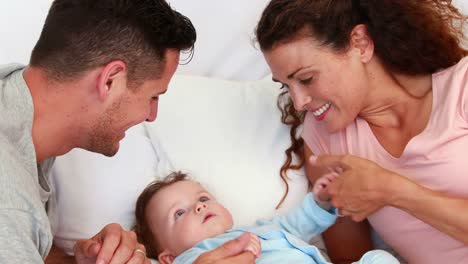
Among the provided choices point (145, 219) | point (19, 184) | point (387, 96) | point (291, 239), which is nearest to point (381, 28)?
point (387, 96)

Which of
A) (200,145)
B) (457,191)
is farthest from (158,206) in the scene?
(457,191)

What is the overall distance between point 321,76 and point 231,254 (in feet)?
1.81

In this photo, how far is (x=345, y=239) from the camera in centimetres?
205

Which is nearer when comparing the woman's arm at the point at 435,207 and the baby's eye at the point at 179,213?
the woman's arm at the point at 435,207

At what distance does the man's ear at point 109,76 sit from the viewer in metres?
1.48

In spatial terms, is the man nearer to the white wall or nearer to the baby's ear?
the baby's ear

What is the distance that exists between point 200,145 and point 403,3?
801mm

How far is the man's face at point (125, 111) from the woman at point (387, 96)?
1.08 ft

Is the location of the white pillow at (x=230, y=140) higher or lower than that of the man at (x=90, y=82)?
lower

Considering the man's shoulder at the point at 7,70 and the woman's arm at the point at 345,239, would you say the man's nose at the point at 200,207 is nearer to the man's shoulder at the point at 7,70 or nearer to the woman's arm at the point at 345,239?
the woman's arm at the point at 345,239

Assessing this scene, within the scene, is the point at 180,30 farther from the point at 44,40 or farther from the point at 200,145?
the point at 200,145

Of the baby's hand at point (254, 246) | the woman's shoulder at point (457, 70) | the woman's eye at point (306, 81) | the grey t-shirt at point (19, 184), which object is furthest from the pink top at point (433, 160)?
the grey t-shirt at point (19, 184)

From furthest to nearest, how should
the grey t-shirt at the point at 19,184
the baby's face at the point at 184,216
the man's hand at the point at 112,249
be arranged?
the baby's face at the point at 184,216, the man's hand at the point at 112,249, the grey t-shirt at the point at 19,184

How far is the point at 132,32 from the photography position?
152 centimetres
